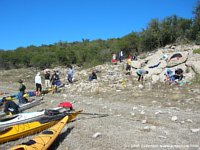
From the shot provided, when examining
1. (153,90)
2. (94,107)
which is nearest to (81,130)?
(94,107)

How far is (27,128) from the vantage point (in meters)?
8.97

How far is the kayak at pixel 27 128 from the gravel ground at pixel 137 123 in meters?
0.19

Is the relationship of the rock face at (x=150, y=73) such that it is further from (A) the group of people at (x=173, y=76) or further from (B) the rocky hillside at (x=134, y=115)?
(A) the group of people at (x=173, y=76)

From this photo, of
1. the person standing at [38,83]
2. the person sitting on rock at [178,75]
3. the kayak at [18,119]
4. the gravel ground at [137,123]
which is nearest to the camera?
the gravel ground at [137,123]

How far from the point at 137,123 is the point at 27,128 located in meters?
3.76

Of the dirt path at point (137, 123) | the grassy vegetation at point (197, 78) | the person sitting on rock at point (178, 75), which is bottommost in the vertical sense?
the dirt path at point (137, 123)

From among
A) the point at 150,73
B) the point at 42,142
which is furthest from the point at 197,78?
the point at 42,142

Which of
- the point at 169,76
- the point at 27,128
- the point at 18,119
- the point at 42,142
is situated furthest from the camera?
the point at 169,76

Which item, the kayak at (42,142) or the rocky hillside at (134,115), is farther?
the rocky hillside at (134,115)

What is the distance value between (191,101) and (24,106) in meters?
8.15

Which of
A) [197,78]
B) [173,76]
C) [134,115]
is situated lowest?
[134,115]

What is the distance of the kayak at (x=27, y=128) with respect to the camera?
8.46 meters

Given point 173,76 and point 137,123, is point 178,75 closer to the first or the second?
point 173,76

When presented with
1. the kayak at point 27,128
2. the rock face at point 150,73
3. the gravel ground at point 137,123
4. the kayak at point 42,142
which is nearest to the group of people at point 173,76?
the rock face at point 150,73
